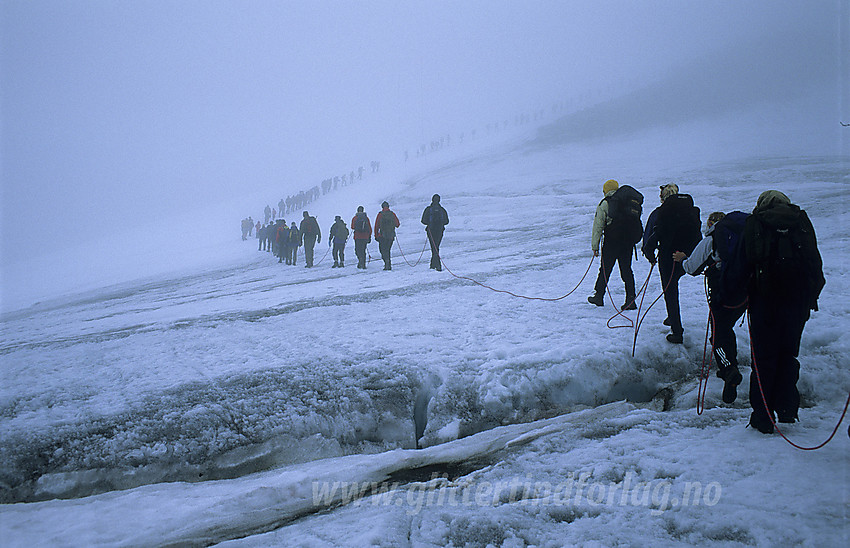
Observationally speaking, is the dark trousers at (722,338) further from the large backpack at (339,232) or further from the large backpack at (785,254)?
the large backpack at (339,232)

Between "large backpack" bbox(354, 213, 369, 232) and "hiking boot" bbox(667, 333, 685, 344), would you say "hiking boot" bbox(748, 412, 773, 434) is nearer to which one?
"hiking boot" bbox(667, 333, 685, 344)

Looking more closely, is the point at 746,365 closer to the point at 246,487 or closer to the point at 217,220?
the point at 246,487

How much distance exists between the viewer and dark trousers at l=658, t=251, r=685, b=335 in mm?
4863

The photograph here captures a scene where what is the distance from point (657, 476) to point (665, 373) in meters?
1.96

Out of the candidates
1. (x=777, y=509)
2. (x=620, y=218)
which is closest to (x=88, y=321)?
(x=620, y=218)

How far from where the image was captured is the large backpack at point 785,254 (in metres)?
3.00

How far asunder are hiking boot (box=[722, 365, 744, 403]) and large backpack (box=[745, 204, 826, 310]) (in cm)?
106

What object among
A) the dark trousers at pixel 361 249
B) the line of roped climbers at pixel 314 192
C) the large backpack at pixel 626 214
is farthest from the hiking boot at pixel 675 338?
the line of roped climbers at pixel 314 192

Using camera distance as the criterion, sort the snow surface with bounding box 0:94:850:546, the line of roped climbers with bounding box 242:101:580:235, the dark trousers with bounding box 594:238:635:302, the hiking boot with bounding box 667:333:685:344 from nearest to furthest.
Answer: the snow surface with bounding box 0:94:850:546 → the hiking boot with bounding box 667:333:685:344 → the dark trousers with bounding box 594:238:635:302 → the line of roped climbers with bounding box 242:101:580:235

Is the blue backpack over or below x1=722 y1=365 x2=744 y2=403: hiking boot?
over

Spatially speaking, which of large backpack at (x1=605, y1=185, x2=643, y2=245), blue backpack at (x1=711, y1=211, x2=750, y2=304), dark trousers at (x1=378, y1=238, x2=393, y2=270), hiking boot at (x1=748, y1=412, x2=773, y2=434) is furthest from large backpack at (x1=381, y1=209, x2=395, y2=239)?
hiking boot at (x1=748, y1=412, x2=773, y2=434)

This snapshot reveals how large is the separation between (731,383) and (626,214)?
2.64 metres

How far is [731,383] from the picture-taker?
3.94m

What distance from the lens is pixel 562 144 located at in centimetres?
4441
